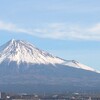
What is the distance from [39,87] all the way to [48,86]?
6929 mm

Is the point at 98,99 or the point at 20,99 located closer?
the point at 20,99

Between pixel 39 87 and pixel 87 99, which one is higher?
pixel 39 87

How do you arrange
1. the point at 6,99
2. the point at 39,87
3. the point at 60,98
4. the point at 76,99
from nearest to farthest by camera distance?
the point at 6,99 < the point at 76,99 < the point at 60,98 < the point at 39,87

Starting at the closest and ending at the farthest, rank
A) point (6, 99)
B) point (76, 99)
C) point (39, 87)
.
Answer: point (6, 99), point (76, 99), point (39, 87)

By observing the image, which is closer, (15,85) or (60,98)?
(60,98)

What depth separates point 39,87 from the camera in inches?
7594

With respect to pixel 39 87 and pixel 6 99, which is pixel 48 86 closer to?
pixel 39 87

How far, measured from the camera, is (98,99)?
118688 millimetres

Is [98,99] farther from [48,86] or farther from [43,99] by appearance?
[48,86]

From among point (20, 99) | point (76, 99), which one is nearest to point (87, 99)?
point (76, 99)

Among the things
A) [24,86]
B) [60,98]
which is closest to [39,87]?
[24,86]

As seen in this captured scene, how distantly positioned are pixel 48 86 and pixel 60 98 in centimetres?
7754

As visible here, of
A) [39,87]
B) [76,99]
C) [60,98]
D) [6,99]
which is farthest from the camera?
[39,87]

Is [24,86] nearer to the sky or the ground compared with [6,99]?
nearer to the sky
